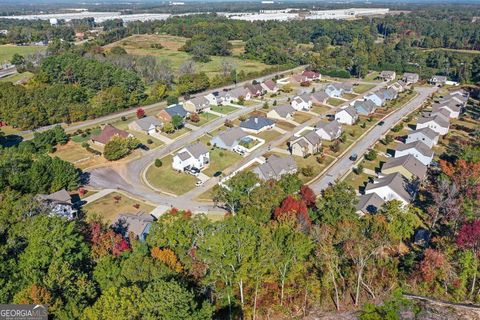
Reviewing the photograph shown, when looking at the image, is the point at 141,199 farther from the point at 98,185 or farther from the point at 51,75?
the point at 51,75

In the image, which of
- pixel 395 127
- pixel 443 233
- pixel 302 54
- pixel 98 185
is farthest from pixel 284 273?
pixel 302 54

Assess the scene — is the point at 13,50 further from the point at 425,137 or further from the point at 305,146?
the point at 425,137

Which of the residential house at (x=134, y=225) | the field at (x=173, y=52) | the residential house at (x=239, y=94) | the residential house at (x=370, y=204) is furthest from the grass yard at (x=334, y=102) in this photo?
the residential house at (x=134, y=225)

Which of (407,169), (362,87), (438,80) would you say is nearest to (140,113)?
(407,169)

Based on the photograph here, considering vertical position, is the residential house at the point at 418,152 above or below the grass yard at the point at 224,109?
above

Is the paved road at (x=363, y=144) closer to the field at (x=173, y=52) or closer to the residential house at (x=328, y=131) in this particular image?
the residential house at (x=328, y=131)

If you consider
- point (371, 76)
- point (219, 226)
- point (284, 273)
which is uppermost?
point (219, 226)
